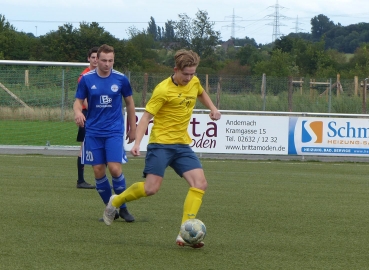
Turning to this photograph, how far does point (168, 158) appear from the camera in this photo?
6.93m

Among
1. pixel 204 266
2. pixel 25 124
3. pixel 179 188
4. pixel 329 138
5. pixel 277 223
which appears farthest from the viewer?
pixel 25 124

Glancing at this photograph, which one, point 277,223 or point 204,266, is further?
point 277,223

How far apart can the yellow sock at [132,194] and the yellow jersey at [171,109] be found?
470mm

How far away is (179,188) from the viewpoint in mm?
11875

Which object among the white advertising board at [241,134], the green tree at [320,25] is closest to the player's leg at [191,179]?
the white advertising board at [241,134]

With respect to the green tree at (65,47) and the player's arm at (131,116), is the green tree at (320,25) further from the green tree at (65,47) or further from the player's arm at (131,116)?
the player's arm at (131,116)

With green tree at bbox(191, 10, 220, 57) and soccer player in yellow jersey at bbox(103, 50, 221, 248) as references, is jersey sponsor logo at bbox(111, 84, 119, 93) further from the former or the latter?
green tree at bbox(191, 10, 220, 57)

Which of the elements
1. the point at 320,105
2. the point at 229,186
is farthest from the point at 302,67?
the point at 229,186

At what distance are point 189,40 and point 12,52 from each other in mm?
19581

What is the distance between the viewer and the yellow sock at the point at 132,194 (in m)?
7.11

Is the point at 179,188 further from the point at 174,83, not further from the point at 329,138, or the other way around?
the point at 329,138

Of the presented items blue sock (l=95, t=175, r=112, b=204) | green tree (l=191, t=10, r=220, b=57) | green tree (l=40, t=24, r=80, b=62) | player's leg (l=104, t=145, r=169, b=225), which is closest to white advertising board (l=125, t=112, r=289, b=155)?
blue sock (l=95, t=175, r=112, b=204)

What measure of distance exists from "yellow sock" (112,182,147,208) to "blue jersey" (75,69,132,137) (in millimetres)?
795

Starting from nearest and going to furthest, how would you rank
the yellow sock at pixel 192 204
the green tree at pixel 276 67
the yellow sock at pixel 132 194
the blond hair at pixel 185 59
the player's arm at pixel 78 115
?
the blond hair at pixel 185 59, the yellow sock at pixel 192 204, the yellow sock at pixel 132 194, the player's arm at pixel 78 115, the green tree at pixel 276 67
